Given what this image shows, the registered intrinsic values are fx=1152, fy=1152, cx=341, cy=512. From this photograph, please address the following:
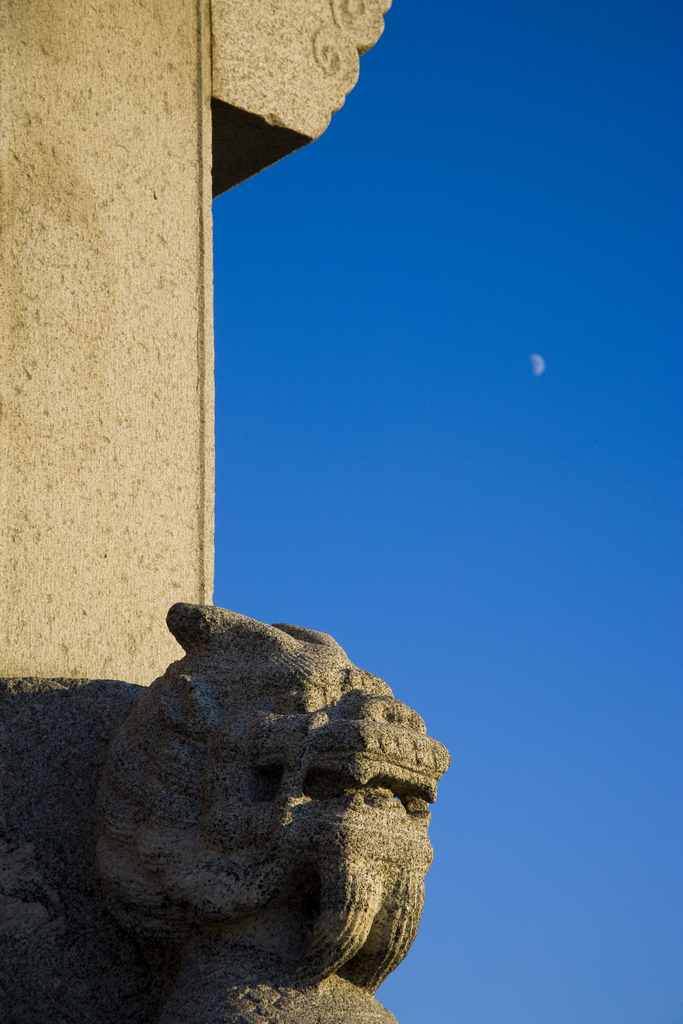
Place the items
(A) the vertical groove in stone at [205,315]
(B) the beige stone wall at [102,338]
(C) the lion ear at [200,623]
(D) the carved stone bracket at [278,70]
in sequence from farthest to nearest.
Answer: (D) the carved stone bracket at [278,70], (A) the vertical groove in stone at [205,315], (B) the beige stone wall at [102,338], (C) the lion ear at [200,623]

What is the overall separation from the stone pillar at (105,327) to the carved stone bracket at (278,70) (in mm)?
50

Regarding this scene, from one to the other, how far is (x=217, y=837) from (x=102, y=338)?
176cm

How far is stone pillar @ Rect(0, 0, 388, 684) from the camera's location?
345 cm

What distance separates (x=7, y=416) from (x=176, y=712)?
3.67ft

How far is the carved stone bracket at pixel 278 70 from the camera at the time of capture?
4477mm

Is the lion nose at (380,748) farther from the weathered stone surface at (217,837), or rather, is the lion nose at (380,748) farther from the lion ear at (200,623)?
the lion ear at (200,623)

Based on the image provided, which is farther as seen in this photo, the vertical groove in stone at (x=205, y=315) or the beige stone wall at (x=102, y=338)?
the vertical groove in stone at (x=205, y=315)

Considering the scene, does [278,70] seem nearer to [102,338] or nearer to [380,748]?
[102,338]

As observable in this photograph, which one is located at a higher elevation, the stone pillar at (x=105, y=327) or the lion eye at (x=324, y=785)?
the stone pillar at (x=105, y=327)

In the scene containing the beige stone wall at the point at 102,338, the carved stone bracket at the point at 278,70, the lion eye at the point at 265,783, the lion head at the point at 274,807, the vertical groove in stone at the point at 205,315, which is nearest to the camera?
the lion head at the point at 274,807

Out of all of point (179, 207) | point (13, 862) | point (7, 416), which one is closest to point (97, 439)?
point (7, 416)

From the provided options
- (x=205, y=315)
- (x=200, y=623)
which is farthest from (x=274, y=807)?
(x=205, y=315)

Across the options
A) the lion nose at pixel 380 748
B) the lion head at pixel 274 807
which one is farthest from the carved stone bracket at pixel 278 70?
the lion nose at pixel 380 748

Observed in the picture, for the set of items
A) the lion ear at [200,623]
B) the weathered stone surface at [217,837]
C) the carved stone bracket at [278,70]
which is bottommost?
the weathered stone surface at [217,837]
